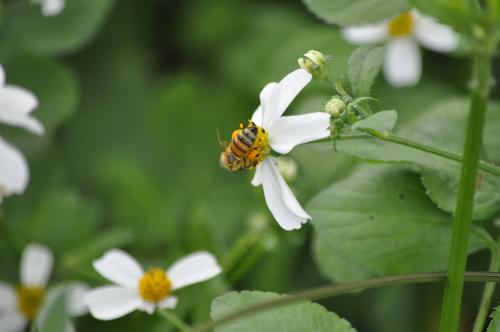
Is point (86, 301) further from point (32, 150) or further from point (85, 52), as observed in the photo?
point (85, 52)

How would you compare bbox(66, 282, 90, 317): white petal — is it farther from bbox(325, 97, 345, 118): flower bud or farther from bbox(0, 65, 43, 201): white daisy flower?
bbox(325, 97, 345, 118): flower bud

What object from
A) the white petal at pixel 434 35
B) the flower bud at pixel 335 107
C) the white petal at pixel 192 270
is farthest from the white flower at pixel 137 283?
the white petal at pixel 434 35

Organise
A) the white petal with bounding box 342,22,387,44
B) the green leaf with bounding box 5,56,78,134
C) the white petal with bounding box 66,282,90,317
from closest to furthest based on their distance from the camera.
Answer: the white petal with bounding box 66,282,90,317 → the green leaf with bounding box 5,56,78,134 → the white petal with bounding box 342,22,387,44

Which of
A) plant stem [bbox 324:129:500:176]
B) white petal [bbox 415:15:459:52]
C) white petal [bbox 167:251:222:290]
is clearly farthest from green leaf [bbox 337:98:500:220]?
white petal [bbox 415:15:459:52]

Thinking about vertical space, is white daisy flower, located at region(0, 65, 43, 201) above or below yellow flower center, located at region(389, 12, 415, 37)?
below

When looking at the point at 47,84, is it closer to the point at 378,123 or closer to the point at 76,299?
the point at 76,299

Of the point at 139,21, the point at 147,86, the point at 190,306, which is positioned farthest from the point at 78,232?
the point at 139,21

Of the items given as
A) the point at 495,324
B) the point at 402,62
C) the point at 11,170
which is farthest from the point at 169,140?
the point at 495,324
